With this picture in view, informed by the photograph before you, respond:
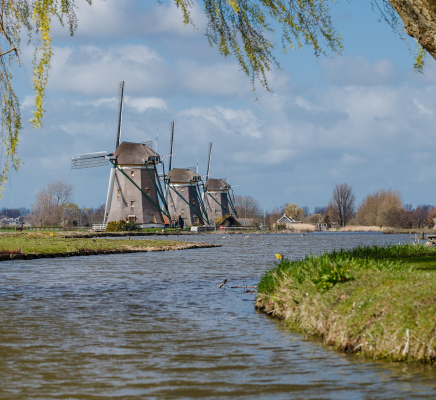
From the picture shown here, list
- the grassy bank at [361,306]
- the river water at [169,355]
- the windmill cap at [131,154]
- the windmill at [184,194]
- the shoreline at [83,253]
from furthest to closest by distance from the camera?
the windmill at [184,194]
the windmill cap at [131,154]
the shoreline at [83,253]
the grassy bank at [361,306]
the river water at [169,355]

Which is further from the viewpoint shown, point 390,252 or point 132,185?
point 132,185

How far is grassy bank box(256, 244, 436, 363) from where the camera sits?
7031mm

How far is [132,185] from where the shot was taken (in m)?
66.6

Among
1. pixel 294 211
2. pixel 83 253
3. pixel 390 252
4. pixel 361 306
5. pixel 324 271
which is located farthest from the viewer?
pixel 294 211

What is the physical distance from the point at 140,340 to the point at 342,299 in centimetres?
331

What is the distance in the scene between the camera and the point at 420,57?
34.9ft

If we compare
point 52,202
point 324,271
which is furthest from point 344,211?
point 324,271

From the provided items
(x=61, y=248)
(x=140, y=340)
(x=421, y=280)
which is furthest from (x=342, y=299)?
(x=61, y=248)

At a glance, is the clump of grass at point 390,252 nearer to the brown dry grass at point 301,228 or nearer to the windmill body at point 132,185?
the windmill body at point 132,185

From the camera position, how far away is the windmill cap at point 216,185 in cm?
9725

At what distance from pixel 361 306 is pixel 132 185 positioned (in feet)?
197

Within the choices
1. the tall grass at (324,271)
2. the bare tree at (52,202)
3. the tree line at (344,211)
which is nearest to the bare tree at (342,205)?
the tree line at (344,211)

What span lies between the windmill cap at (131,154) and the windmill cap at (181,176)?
640 inches

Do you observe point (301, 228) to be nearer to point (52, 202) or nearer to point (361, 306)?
point (52, 202)
